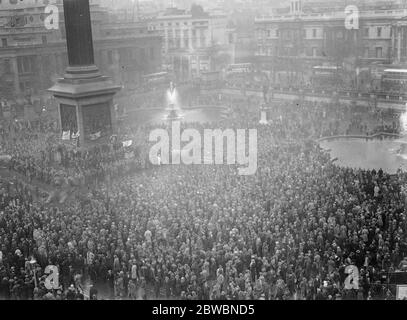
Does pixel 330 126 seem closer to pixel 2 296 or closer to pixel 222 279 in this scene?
pixel 222 279

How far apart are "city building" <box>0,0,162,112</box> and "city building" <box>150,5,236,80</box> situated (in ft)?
17.8

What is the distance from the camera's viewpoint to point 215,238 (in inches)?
717

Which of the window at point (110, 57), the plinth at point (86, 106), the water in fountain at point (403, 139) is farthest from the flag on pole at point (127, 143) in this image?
the window at point (110, 57)

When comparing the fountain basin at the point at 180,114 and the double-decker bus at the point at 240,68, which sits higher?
the double-decker bus at the point at 240,68

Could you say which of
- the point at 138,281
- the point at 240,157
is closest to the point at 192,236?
the point at 138,281

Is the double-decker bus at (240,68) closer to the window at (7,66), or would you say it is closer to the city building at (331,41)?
the city building at (331,41)

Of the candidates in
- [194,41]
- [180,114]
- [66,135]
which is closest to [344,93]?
[180,114]

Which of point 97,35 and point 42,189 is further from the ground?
point 97,35

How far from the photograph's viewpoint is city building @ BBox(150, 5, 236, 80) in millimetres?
72812

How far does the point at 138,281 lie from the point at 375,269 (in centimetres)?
753

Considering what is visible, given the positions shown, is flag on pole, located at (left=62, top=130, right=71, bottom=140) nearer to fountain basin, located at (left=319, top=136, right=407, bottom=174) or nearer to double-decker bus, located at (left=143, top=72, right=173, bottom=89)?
fountain basin, located at (left=319, top=136, right=407, bottom=174)

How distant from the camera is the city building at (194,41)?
72812 mm

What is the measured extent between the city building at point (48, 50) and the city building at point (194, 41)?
5.44m

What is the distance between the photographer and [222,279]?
15211 mm
